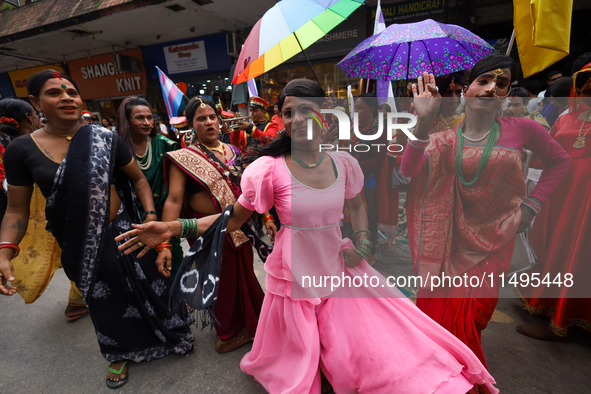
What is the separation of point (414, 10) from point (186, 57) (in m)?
6.91

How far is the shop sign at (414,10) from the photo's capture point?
6117 millimetres

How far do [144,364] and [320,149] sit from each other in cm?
209

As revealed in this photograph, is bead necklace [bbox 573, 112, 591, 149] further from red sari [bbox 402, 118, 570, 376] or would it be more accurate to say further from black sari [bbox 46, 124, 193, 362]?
black sari [bbox 46, 124, 193, 362]

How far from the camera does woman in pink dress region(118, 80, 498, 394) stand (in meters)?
1.20

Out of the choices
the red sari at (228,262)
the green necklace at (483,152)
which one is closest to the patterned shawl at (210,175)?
the red sari at (228,262)

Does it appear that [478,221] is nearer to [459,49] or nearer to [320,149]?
[320,149]

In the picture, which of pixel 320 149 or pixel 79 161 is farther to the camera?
pixel 79 161

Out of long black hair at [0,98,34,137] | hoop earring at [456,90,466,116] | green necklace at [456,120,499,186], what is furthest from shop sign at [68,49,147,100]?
green necklace at [456,120,499,186]

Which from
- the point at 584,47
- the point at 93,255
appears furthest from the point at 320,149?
the point at 584,47

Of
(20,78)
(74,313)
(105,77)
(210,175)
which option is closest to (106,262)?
Answer: (210,175)

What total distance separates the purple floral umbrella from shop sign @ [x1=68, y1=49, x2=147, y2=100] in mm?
10000

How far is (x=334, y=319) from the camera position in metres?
1.35

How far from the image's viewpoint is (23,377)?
2090mm

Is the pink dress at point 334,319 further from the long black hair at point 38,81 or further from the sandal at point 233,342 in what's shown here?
the long black hair at point 38,81
